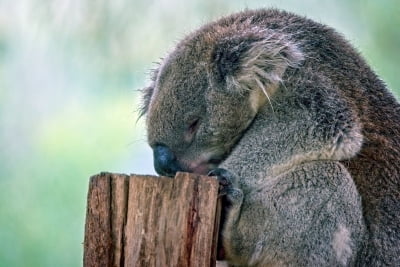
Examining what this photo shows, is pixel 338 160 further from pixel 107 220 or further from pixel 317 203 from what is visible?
pixel 107 220

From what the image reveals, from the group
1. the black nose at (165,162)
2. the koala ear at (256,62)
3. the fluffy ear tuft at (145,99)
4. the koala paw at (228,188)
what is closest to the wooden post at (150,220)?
the koala paw at (228,188)

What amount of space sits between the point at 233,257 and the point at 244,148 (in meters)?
0.46

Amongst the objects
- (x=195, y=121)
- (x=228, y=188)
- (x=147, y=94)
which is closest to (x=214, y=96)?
(x=195, y=121)

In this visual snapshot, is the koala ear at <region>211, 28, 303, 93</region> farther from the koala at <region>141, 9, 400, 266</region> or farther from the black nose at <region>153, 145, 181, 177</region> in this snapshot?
the black nose at <region>153, 145, 181, 177</region>

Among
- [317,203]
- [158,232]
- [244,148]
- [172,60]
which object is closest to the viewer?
[158,232]

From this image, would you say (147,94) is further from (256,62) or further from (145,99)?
(256,62)

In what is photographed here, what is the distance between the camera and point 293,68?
9.85 feet

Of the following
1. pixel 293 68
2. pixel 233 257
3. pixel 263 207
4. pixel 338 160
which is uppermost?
pixel 293 68

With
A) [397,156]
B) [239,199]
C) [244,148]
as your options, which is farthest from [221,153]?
[397,156]

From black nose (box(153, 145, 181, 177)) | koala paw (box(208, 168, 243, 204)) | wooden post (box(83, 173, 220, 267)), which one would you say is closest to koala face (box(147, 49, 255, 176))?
black nose (box(153, 145, 181, 177))

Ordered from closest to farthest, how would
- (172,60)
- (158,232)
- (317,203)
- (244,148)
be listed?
1. (158,232)
2. (317,203)
3. (244,148)
4. (172,60)

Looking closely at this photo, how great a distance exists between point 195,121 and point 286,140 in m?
0.43

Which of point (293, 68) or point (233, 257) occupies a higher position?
point (293, 68)

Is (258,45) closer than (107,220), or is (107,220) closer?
(107,220)
